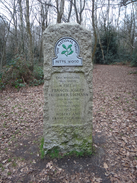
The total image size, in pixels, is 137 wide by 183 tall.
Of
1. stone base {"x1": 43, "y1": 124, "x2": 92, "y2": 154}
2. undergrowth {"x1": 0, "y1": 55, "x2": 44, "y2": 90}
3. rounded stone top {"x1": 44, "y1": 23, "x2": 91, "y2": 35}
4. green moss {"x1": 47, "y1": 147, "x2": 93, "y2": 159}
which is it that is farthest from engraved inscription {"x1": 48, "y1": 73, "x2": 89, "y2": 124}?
undergrowth {"x1": 0, "y1": 55, "x2": 44, "y2": 90}

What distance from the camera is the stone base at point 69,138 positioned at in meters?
3.11

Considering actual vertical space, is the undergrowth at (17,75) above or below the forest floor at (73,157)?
above

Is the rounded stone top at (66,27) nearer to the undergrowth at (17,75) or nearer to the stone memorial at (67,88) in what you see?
the stone memorial at (67,88)

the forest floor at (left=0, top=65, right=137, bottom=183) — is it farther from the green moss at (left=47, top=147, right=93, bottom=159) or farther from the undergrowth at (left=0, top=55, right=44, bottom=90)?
the undergrowth at (left=0, top=55, right=44, bottom=90)

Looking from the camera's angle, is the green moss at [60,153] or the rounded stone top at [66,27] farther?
the green moss at [60,153]

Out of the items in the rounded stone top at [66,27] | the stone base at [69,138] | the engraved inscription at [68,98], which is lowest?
the stone base at [69,138]

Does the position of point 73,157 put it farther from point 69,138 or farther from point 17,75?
point 17,75

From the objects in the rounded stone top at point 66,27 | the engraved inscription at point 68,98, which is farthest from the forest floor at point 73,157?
the rounded stone top at point 66,27

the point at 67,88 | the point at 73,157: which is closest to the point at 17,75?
the point at 67,88

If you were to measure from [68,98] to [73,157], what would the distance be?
135cm

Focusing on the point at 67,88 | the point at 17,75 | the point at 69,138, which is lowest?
the point at 69,138

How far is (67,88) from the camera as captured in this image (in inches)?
118

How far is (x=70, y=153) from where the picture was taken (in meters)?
3.18

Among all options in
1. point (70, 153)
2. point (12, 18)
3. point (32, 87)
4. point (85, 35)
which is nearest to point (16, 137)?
point (70, 153)
